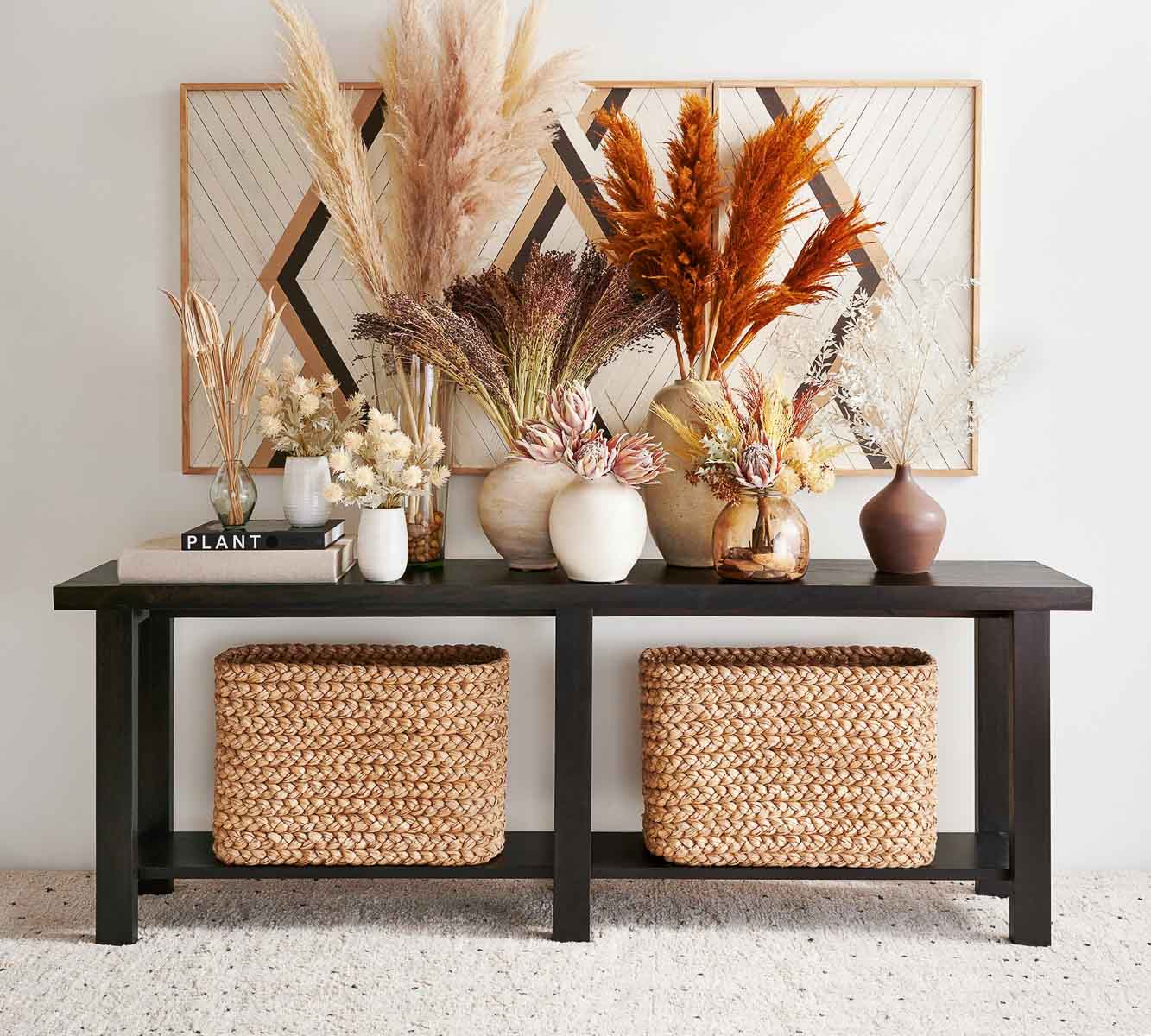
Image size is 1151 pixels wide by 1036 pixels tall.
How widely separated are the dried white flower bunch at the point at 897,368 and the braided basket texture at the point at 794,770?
0.50m

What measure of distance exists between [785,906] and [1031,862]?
48 centimetres

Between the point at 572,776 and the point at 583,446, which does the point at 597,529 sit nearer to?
the point at 583,446

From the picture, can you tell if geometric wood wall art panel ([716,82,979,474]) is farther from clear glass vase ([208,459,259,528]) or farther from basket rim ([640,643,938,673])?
clear glass vase ([208,459,259,528])

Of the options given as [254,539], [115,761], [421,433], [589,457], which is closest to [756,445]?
[589,457]

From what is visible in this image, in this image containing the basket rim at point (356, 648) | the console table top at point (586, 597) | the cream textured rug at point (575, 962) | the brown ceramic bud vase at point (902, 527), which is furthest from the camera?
the basket rim at point (356, 648)

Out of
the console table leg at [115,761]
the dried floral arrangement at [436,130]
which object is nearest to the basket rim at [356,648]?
the console table leg at [115,761]

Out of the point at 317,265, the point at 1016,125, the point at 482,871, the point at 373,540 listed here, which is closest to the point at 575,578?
the point at 373,540

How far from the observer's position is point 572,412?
195 cm

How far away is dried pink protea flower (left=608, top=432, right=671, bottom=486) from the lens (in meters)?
1.97

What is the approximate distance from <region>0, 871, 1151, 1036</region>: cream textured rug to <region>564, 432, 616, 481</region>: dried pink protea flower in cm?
88

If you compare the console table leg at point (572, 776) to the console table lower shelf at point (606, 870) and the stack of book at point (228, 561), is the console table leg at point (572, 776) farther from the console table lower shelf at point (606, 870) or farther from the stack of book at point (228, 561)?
the stack of book at point (228, 561)

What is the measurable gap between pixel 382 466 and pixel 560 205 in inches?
28.8

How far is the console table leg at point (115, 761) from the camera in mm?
1967

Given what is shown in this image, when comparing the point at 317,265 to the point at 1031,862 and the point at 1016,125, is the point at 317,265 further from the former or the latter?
the point at 1031,862
